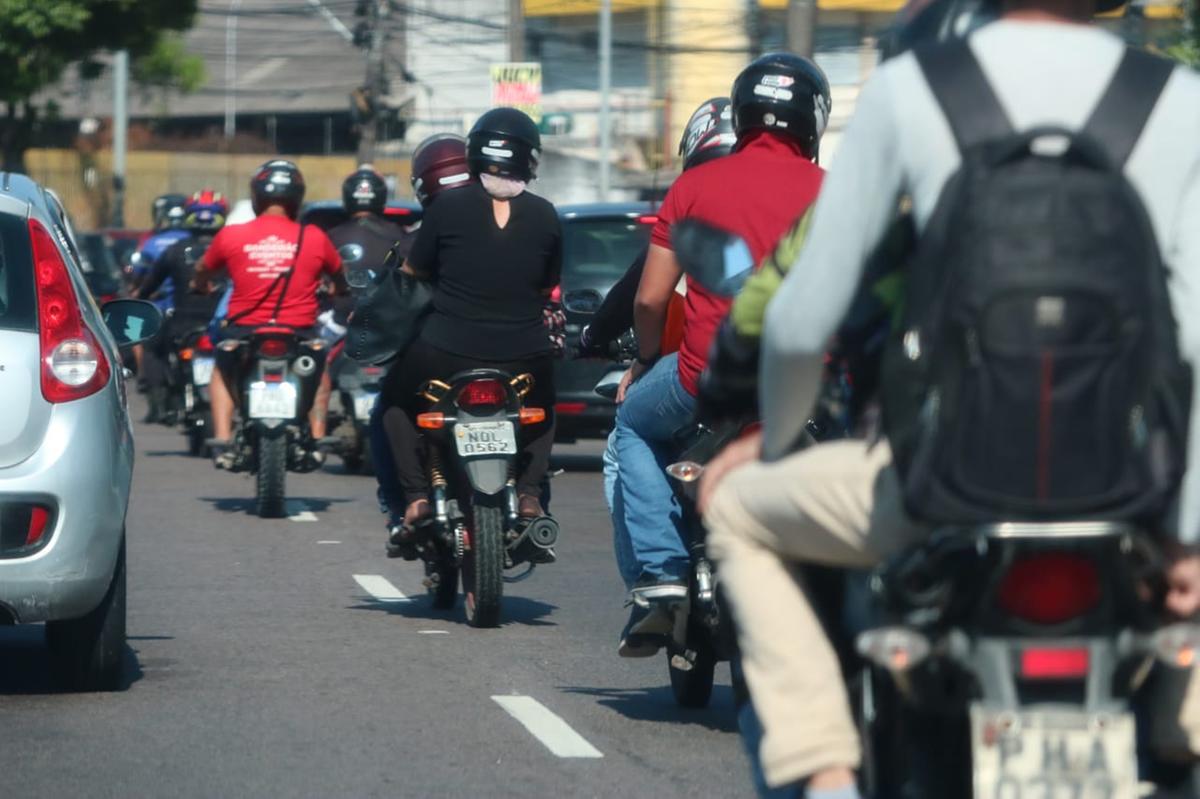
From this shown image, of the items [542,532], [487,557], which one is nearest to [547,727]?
[487,557]

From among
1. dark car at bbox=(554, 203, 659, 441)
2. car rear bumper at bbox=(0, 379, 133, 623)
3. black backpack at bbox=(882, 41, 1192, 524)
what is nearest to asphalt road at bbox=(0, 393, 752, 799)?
car rear bumper at bbox=(0, 379, 133, 623)

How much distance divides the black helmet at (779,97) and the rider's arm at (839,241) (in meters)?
3.24

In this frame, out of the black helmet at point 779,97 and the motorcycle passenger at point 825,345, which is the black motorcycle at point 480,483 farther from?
the motorcycle passenger at point 825,345

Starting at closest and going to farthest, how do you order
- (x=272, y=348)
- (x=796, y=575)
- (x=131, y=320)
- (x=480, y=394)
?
(x=796, y=575) → (x=131, y=320) → (x=480, y=394) → (x=272, y=348)

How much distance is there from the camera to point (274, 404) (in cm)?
1313

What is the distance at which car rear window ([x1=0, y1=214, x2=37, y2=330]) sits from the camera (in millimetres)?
7125

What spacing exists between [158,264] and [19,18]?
2405 centimetres

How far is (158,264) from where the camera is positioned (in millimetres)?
17406

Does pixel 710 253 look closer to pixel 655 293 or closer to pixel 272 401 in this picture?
pixel 655 293

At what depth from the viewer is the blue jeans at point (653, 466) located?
689 cm

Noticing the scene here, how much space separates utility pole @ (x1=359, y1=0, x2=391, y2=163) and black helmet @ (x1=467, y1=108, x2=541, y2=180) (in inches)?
1408

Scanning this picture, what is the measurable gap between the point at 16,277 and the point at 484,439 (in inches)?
91.1

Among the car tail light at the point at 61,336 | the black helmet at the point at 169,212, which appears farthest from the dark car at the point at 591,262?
the car tail light at the point at 61,336

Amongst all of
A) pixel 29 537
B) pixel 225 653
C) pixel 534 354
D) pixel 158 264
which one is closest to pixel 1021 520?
pixel 29 537
